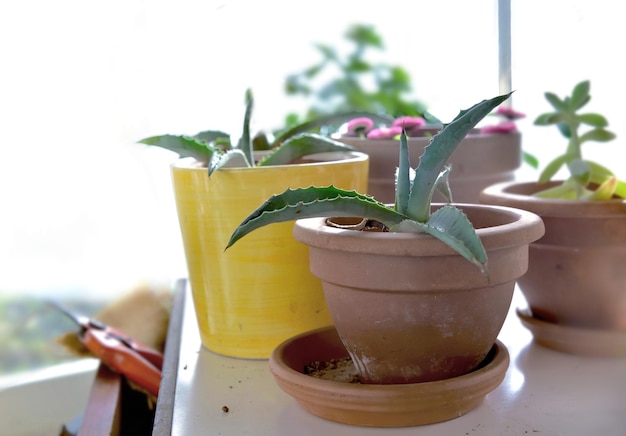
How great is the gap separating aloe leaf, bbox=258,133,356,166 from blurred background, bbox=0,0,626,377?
1.35 ft

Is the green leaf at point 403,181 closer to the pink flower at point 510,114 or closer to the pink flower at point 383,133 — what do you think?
the pink flower at point 383,133

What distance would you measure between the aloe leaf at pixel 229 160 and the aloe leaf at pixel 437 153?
0.21 metres

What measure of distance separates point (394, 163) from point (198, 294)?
1.00ft

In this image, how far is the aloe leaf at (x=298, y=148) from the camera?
2.52ft

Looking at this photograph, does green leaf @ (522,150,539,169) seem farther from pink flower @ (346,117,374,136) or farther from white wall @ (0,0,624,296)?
pink flower @ (346,117,374,136)

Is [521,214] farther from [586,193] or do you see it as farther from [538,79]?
[538,79]

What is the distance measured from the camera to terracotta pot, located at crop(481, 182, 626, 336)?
696 mm

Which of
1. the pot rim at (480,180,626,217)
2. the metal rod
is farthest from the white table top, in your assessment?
the metal rod

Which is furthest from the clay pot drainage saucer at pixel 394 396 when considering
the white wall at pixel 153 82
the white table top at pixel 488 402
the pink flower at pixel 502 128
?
the white wall at pixel 153 82

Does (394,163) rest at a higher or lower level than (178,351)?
higher

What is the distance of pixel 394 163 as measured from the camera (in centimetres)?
92

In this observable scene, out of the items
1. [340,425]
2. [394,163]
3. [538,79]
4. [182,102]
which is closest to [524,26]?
[538,79]

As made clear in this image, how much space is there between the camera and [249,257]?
748 millimetres

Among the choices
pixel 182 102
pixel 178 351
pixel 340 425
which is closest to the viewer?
pixel 340 425
